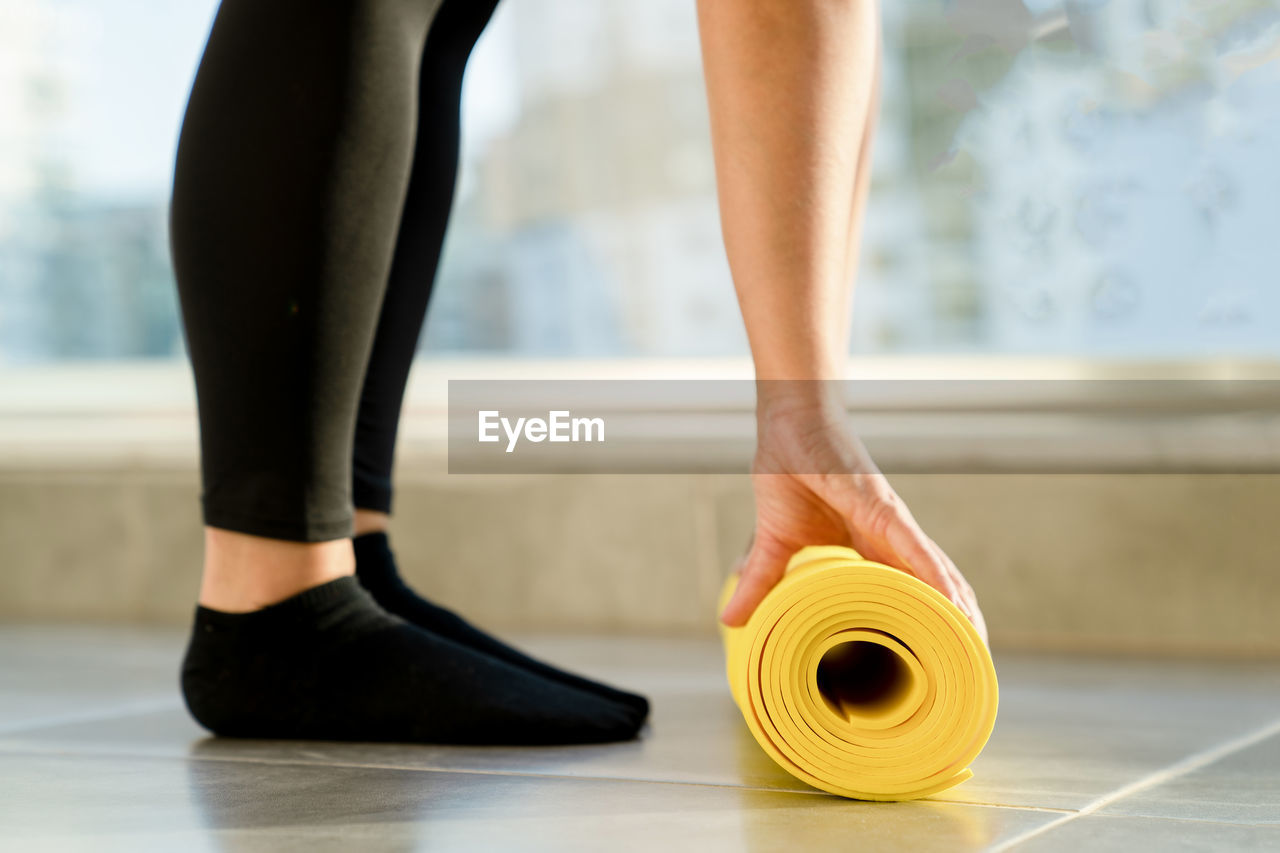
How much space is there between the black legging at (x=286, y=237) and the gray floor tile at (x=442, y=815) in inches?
7.4

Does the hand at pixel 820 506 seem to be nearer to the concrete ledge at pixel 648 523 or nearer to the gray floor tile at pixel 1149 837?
the gray floor tile at pixel 1149 837

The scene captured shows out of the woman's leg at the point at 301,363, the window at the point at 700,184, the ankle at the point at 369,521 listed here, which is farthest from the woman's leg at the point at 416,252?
the window at the point at 700,184

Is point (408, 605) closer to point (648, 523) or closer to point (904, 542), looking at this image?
point (904, 542)

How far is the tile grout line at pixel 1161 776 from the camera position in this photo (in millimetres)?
617

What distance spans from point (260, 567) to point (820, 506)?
39 centimetres

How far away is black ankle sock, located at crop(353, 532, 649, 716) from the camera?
1.00 meters

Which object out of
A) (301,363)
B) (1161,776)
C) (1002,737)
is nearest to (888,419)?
(1002,737)

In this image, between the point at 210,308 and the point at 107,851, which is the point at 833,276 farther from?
the point at 107,851

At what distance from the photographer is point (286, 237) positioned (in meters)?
0.81

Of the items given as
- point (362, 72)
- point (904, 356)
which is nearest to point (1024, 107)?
point (904, 356)

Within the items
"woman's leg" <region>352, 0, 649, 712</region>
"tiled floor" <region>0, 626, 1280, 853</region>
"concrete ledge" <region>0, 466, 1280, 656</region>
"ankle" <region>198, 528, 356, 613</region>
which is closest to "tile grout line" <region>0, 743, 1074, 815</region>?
"tiled floor" <region>0, 626, 1280, 853</region>

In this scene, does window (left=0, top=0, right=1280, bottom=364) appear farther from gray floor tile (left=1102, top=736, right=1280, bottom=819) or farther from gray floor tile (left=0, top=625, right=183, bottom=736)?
gray floor tile (left=1102, top=736, right=1280, bottom=819)

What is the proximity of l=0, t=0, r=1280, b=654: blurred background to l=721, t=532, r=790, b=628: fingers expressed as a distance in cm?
79

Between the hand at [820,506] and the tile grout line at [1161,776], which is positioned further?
the hand at [820,506]
